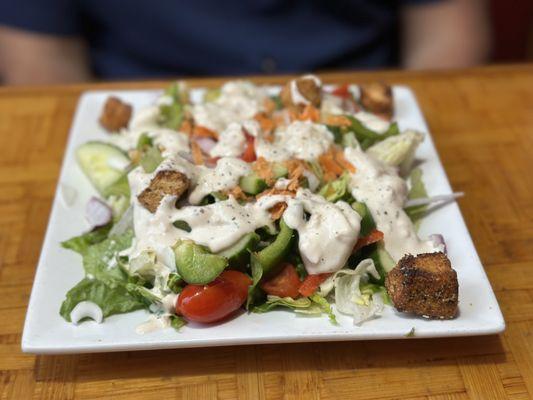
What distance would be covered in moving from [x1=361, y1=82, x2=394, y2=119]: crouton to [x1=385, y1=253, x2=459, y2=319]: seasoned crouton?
0.98m

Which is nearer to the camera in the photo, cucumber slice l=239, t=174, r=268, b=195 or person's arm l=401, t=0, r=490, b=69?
cucumber slice l=239, t=174, r=268, b=195

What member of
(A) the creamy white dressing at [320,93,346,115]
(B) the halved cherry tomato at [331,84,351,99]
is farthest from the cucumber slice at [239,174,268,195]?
→ (B) the halved cherry tomato at [331,84,351,99]

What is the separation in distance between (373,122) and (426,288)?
895 millimetres

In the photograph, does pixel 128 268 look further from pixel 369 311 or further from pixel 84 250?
pixel 369 311

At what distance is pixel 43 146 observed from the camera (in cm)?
285

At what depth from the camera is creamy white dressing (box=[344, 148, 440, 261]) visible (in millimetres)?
2002

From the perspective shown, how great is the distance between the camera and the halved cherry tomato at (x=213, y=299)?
1.77 meters

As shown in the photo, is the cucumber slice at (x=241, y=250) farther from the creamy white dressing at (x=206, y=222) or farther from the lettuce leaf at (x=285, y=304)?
the lettuce leaf at (x=285, y=304)

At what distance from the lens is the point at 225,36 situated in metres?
3.47

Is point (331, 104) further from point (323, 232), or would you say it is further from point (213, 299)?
point (213, 299)

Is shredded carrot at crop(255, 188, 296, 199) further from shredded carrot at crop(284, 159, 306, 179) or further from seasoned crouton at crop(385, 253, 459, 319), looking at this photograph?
seasoned crouton at crop(385, 253, 459, 319)

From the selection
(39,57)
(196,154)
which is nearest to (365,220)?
(196,154)

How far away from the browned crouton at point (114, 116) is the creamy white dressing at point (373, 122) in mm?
898

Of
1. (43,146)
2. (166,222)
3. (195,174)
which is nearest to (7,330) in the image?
(166,222)
